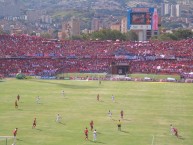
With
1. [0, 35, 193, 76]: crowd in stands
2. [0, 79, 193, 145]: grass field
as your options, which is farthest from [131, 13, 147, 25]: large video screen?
[0, 79, 193, 145]: grass field

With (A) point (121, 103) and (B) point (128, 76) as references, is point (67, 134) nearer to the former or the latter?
(A) point (121, 103)

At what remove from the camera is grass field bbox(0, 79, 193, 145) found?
113ft

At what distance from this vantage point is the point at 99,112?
45.9 meters

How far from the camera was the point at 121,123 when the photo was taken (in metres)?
40.3

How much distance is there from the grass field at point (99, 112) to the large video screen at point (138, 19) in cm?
4846

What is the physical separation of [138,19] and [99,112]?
75805 mm

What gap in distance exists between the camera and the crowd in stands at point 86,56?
89062mm

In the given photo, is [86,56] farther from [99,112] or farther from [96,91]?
[99,112]

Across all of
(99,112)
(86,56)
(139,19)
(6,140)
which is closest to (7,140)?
(6,140)

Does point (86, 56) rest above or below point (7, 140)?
above

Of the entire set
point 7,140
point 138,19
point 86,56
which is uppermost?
point 138,19

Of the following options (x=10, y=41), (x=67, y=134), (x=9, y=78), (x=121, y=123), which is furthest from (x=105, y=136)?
(x=10, y=41)

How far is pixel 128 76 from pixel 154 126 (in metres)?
43.8

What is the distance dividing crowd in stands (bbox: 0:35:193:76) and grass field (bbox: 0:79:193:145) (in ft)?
55.8
